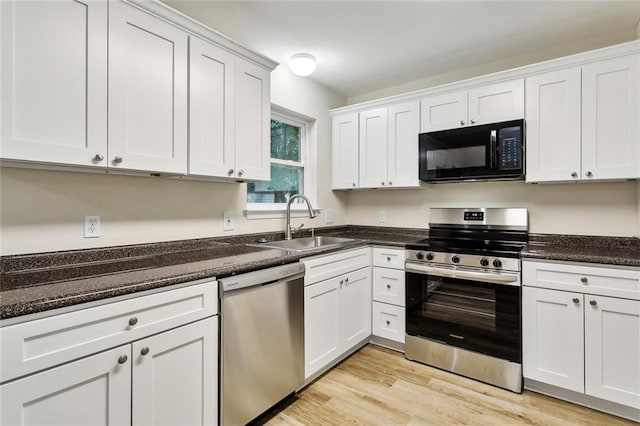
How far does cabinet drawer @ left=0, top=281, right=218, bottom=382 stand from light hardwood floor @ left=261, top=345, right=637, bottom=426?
0.95 m

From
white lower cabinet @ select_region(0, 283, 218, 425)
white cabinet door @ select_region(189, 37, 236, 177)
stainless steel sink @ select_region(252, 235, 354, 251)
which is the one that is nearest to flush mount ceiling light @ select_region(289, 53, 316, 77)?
white cabinet door @ select_region(189, 37, 236, 177)

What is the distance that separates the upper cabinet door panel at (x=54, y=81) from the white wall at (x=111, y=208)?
28cm

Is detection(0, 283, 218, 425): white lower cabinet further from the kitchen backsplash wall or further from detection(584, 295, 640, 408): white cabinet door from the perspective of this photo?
the kitchen backsplash wall

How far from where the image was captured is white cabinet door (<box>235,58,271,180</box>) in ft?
6.86

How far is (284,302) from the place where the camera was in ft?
6.19

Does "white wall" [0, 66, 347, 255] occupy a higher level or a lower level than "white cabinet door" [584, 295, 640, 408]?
higher

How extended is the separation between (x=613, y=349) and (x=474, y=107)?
1.86 metres

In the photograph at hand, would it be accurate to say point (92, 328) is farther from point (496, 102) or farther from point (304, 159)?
point (496, 102)

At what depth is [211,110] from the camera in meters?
1.93

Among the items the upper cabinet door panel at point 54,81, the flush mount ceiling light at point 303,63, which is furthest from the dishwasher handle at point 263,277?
the flush mount ceiling light at point 303,63

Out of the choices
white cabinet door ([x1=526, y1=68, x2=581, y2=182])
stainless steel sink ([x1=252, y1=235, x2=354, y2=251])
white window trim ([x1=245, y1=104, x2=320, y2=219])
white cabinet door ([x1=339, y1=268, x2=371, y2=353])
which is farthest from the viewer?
white window trim ([x1=245, y1=104, x2=320, y2=219])

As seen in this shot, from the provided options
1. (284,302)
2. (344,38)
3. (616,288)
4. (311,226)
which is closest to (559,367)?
(616,288)

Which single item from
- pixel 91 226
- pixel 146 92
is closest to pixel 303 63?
pixel 146 92

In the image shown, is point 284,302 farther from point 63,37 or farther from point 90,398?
point 63,37
